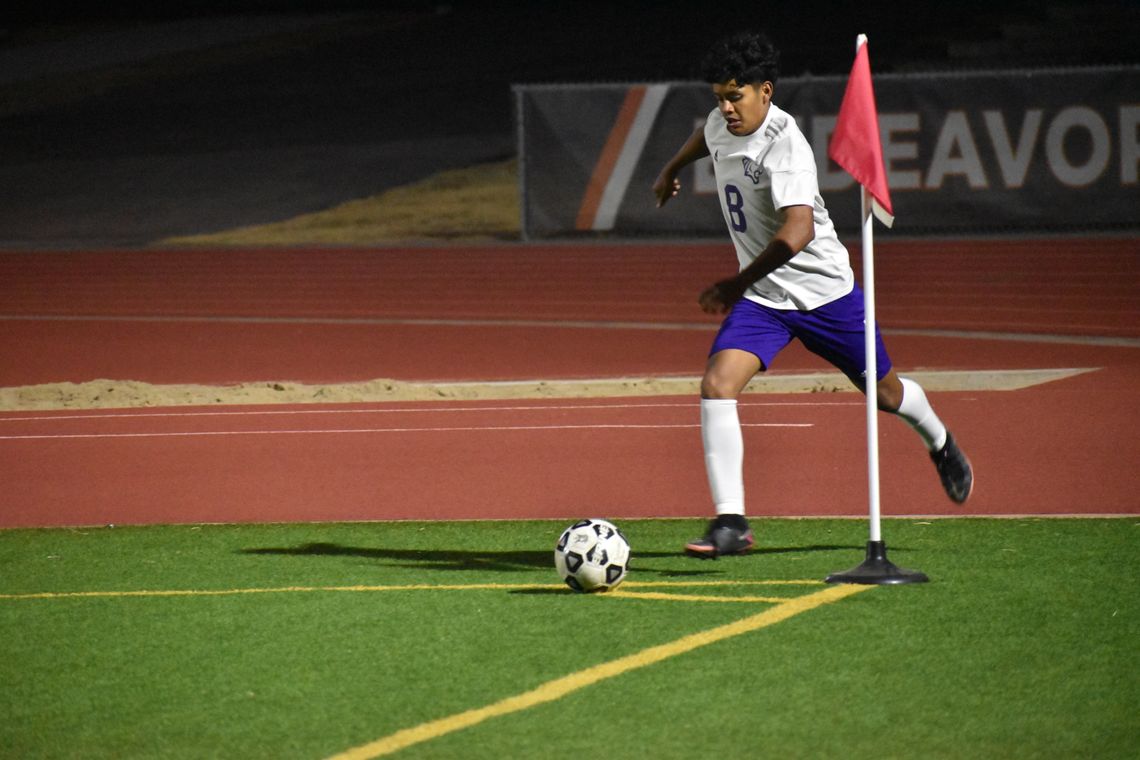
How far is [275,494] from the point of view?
9.95m

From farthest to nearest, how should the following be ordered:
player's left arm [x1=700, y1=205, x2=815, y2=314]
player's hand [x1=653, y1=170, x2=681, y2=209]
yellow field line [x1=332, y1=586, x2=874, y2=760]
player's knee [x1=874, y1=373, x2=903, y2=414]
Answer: player's hand [x1=653, y1=170, x2=681, y2=209] < player's knee [x1=874, y1=373, x2=903, y2=414] < player's left arm [x1=700, y1=205, x2=815, y2=314] < yellow field line [x1=332, y1=586, x2=874, y2=760]

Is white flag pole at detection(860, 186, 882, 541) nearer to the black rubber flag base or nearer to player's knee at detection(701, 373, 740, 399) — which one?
the black rubber flag base

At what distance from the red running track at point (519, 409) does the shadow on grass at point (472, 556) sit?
3.26 feet

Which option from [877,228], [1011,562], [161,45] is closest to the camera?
[1011,562]

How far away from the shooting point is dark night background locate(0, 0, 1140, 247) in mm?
32688

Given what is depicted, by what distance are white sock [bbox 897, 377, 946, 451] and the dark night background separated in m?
23.5

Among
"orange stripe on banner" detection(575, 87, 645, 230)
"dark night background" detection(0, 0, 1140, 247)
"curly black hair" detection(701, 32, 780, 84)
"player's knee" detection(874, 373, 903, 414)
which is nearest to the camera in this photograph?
"curly black hair" detection(701, 32, 780, 84)

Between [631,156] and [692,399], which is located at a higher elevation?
[631,156]

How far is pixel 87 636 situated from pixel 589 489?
12.3 ft

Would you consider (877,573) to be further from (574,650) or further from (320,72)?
(320,72)

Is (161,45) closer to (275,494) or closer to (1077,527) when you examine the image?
(275,494)

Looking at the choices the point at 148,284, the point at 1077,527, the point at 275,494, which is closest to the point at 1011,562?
the point at 1077,527

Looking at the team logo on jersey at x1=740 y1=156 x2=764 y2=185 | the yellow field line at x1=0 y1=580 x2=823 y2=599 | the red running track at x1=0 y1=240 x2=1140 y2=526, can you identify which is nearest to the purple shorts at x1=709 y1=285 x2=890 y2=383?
the team logo on jersey at x1=740 y1=156 x2=764 y2=185

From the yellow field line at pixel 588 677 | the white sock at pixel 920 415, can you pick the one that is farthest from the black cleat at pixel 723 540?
the white sock at pixel 920 415
